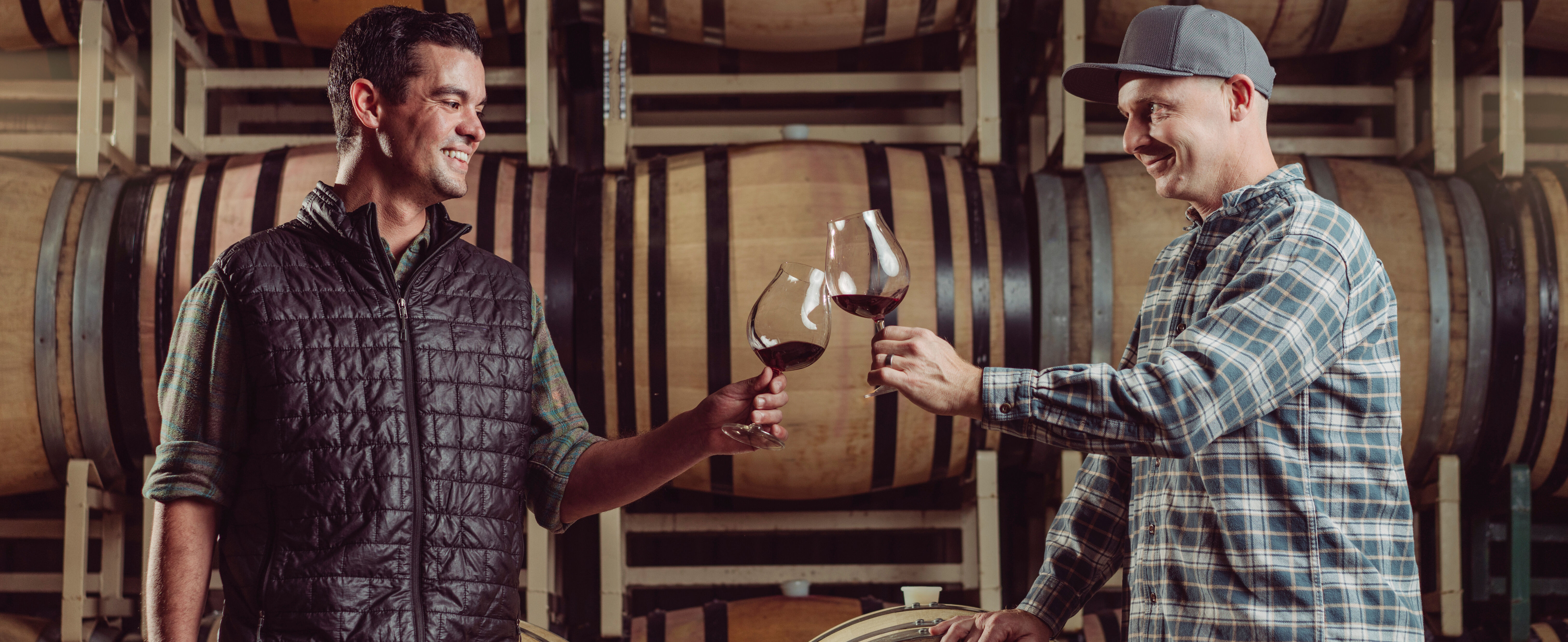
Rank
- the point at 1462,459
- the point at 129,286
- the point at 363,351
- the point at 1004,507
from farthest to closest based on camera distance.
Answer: the point at 1004,507, the point at 1462,459, the point at 129,286, the point at 363,351

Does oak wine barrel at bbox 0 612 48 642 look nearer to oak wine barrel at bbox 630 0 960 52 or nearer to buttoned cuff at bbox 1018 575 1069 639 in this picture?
oak wine barrel at bbox 630 0 960 52

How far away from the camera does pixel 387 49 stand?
1.47m

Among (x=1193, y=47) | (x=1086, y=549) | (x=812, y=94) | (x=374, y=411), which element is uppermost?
(x=812, y=94)

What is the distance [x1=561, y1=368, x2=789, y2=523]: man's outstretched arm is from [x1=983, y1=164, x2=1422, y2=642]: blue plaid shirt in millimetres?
288

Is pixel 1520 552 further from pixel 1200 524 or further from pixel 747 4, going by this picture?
pixel 747 4

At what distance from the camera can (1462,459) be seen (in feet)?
9.21

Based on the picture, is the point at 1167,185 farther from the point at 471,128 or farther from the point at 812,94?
the point at 812,94

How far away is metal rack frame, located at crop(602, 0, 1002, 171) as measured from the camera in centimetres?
280

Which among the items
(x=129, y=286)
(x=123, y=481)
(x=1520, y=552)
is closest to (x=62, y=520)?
(x=123, y=481)

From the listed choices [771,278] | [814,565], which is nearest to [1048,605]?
[771,278]

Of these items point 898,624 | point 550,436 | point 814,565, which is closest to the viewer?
point 550,436

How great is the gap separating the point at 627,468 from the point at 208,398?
Result: 55 cm

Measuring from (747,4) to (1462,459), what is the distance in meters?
2.27

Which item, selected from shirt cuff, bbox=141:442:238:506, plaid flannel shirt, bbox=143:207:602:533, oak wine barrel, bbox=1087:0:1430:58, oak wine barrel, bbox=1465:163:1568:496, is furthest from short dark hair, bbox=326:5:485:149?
oak wine barrel, bbox=1465:163:1568:496
